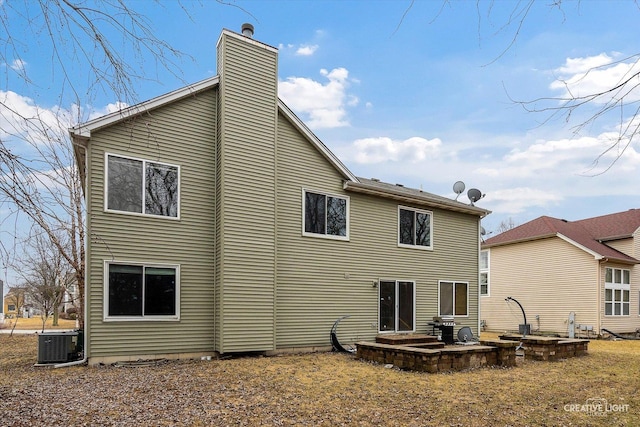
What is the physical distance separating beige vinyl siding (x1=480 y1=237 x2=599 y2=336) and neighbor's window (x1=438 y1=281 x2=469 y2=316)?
23.7 feet

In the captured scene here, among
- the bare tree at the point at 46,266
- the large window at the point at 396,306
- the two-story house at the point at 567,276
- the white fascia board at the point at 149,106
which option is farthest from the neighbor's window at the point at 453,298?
the bare tree at the point at 46,266

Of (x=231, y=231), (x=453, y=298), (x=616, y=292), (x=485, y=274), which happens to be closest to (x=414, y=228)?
(x=453, y=298)

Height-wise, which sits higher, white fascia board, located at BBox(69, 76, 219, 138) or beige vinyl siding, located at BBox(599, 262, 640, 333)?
white fascia board, located at BBox(69, 76, 219, 138)

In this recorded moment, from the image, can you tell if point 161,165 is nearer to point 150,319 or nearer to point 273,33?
point 150,319

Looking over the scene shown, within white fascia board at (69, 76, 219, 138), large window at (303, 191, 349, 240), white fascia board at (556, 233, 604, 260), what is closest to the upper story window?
large window at (303, 191, 349, 240)

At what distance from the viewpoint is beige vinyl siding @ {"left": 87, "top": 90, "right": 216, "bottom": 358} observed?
9.30m

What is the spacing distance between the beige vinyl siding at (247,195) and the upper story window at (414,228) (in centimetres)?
473

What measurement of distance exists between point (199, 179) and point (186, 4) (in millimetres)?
7951

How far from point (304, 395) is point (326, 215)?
6.42 m

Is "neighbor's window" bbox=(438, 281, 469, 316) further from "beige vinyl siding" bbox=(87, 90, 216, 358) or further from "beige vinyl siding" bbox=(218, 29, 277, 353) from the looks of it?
"beige vinyl siding" bbox=(87, 90, 216, 358)

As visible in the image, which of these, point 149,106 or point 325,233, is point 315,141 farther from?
point 149,106

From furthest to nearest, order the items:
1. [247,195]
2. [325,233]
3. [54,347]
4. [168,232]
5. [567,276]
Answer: [567,276]
[325,233]
[247,195]
[168,232]
[54,347]

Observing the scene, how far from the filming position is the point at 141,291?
31.9ft

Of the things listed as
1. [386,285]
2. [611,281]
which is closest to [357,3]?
[386,285]
